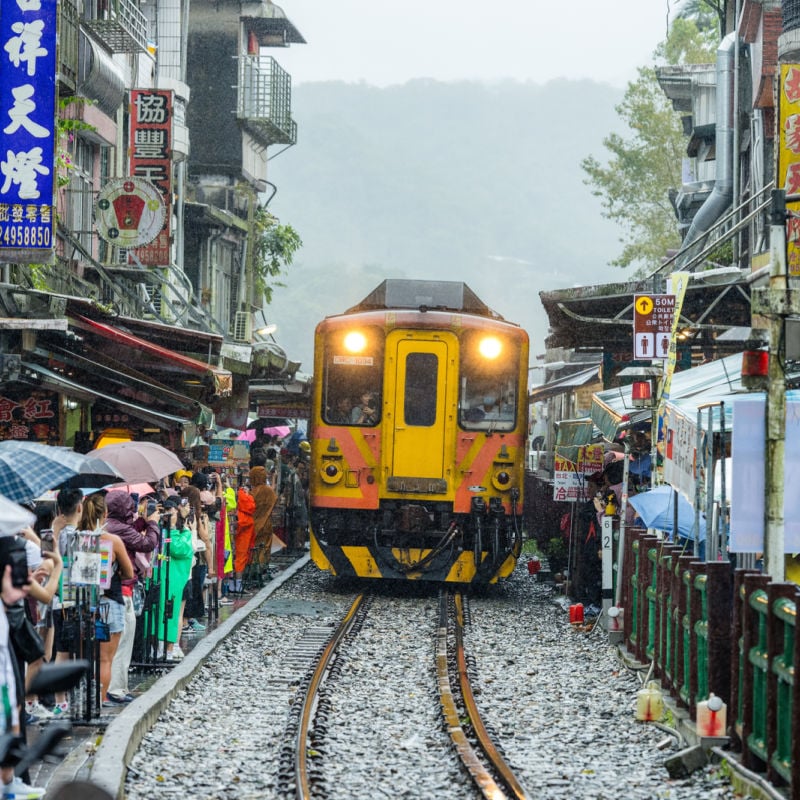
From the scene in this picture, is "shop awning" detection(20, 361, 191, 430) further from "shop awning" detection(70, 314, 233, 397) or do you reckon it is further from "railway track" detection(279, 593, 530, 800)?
"railway track" detection(279, 593, 530, 800)

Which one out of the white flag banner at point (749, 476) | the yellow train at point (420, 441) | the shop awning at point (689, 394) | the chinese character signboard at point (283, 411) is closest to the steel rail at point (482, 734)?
the white flag banner at point (749, 476)

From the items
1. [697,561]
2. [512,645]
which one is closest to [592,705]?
Answer: [697,561]

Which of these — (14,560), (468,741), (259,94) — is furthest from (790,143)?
(259,94)

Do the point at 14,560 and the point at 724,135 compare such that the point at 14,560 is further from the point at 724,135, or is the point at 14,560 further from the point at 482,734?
the point at 724,135

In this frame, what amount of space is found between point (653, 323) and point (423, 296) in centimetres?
488

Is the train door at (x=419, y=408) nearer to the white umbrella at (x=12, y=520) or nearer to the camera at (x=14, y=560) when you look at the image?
the camera at (x=14, y=560)

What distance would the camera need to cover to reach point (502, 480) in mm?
16953

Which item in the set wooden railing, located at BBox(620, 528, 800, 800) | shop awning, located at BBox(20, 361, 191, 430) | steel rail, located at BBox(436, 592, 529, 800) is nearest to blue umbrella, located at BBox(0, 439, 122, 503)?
steel rail, located at BBox(436, 592, 529, 800)

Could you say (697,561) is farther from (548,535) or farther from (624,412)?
(548,535)

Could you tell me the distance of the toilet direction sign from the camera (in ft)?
43.5

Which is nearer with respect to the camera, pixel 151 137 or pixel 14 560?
pixel 14 560

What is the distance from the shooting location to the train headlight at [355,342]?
17.0 m

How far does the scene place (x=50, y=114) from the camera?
13.0 meters

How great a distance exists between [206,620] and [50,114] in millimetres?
5041
